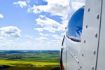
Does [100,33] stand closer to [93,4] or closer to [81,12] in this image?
[93,4]

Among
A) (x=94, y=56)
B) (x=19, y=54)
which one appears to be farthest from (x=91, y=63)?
(x=19, y=54)

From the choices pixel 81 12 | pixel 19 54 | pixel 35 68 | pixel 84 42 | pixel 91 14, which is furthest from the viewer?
pixel 19 54

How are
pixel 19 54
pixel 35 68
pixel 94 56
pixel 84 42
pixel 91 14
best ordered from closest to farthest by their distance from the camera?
pixel 94 56 < pixel 91 14 < pixel 84 42 < pixel 35 68 < pixel 19 54

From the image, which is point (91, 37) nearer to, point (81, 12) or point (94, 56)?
point (94, 56)

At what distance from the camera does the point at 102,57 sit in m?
1.33

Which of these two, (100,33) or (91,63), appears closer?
(100,33)

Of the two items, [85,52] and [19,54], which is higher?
[85,52]

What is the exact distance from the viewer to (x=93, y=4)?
155cm

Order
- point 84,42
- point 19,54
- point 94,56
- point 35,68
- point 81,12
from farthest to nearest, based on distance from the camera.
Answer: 1. point 19,54
2. point 35,68
3. point 81,12
4. point 84,42
5. point 94,56

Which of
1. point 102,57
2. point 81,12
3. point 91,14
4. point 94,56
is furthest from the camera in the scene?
point 81,12

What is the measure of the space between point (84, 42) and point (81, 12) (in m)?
0.25

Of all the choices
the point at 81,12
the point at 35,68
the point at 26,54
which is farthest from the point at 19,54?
the point at 81,12

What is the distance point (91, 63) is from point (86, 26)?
0.22m

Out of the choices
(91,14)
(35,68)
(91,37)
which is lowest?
(35,68)
